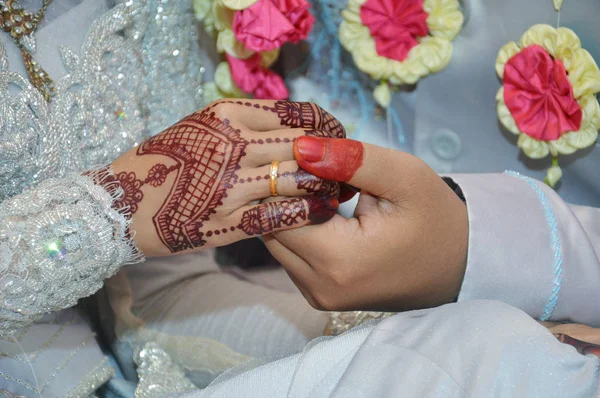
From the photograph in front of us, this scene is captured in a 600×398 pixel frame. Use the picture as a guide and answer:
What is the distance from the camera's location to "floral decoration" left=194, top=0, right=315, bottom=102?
880 millimetres

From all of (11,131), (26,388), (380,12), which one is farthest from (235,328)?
(380,12)

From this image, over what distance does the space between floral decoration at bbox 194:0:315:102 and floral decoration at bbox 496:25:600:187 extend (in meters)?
0.30

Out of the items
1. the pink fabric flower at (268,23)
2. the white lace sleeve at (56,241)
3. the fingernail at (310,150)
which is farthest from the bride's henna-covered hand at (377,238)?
the pink fabric flower at (268,23)

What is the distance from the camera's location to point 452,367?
560 mm

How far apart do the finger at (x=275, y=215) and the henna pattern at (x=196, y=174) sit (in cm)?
3

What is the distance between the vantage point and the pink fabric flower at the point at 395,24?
0.94 metres

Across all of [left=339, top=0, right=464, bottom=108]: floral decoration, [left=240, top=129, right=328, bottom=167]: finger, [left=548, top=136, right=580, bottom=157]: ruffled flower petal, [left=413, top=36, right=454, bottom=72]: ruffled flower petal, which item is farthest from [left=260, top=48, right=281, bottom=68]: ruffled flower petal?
[left=548, top=136, right=580, bottom=157]: ruffled flower petal

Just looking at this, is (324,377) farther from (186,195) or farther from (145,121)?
(145,121)

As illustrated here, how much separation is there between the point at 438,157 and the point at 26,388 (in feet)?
2.19

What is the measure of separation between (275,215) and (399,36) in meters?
0.42

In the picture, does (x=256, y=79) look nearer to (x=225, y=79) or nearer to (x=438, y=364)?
(x=225, y=79)

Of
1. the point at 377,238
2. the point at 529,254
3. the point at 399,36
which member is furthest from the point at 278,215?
the point at 399,36

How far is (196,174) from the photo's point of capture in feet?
2.23

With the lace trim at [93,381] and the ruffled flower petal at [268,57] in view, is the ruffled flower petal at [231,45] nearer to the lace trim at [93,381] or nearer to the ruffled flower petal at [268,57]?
the ruffled flower petal at [268,57]
